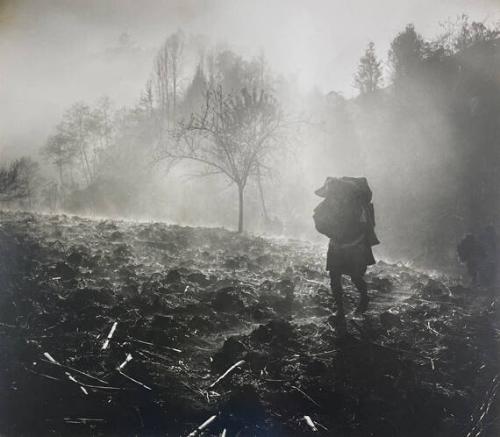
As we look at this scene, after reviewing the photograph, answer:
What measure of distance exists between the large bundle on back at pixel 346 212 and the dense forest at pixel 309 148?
1080 cm

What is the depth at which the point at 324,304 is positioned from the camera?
6676mm

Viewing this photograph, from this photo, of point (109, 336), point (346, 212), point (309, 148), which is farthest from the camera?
point (309, 148)

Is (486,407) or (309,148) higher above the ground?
(309,148)

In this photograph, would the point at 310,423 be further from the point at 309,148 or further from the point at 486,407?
the point at 309,148

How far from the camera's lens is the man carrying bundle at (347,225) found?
18.5 ft

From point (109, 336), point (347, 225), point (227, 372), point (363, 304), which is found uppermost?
point (347, 225)

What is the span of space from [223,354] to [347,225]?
257 centimetres

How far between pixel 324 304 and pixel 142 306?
302cm

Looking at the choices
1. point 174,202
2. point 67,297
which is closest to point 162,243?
point 67,297

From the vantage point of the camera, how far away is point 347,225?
565cm

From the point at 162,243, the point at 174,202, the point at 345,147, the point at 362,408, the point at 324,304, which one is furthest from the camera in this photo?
the point at 345,147

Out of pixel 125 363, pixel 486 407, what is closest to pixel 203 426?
pixel 125 363

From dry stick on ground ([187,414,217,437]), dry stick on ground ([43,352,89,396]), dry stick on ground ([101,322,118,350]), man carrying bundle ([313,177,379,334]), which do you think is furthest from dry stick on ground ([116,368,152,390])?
man carrying bundle ([313,177,379,334])

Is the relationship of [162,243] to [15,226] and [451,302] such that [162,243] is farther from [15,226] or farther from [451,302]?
[451,302]
